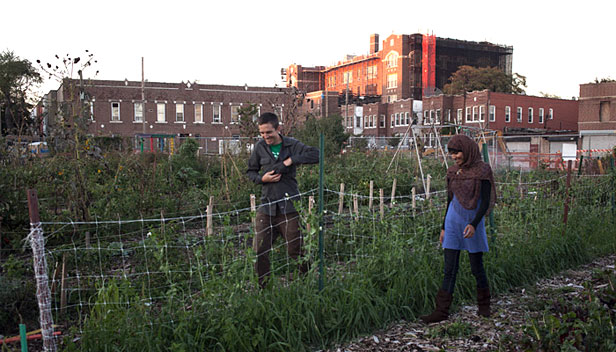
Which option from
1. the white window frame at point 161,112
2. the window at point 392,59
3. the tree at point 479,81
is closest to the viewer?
the white window frame at point 161,112

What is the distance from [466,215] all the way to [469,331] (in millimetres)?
1015

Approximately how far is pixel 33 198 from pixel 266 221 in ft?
7.25

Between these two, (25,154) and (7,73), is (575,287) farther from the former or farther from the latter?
(7,73)

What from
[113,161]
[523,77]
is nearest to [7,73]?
[113,161]

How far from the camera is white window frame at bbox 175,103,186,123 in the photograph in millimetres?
51688

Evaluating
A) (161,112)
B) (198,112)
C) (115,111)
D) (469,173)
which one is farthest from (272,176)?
(198,112)

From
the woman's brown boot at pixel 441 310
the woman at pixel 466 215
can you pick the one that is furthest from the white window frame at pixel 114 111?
the woman's brown boot at pixel 441 310

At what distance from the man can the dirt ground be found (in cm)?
107

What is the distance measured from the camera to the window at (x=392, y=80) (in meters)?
80.7

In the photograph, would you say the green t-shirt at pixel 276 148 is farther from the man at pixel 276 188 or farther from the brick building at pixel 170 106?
the brick building at pixel 170 106

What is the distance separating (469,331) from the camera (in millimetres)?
4445

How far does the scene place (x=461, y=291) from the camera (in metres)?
5.37

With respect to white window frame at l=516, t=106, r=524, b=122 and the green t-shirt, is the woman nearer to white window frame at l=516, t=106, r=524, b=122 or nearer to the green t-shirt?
the green t-shirt

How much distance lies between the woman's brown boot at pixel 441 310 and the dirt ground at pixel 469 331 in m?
0.05
